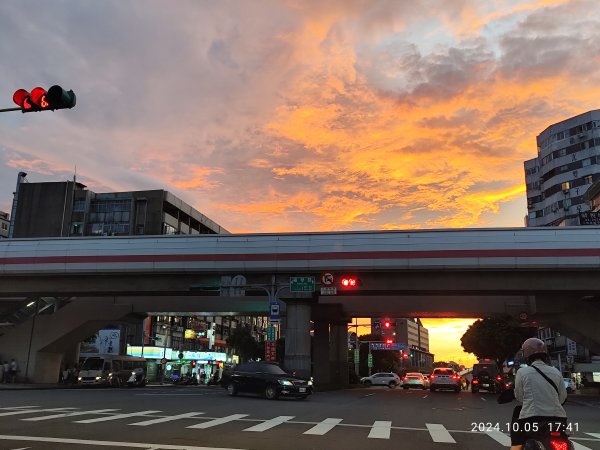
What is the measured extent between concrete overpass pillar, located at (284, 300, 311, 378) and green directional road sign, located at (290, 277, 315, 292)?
2.46m

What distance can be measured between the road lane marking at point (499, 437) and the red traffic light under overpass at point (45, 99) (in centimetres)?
1043

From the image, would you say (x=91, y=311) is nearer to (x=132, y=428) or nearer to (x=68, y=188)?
(x=132, y=428)

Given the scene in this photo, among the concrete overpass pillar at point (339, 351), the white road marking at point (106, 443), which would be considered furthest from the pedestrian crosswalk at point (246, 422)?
the concrete overpass pillar at point (339, 351)

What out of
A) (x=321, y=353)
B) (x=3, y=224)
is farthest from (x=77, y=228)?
(x=321, y=353)

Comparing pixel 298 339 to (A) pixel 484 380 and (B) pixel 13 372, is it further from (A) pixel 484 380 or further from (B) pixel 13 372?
(B) pixel 13 372

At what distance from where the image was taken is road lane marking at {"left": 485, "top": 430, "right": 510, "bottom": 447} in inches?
417

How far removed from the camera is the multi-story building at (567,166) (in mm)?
82188

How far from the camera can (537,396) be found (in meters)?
4.82

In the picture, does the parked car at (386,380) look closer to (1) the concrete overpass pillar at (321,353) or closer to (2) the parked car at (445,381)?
(1) the concrete overpass pillar at (321,353)

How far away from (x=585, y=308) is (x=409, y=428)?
26787mm

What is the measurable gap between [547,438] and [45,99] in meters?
9.14

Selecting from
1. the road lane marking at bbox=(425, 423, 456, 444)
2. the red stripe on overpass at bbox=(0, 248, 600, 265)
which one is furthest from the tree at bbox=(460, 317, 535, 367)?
the road lane marking at bbox=(425, 423, 456, 444)

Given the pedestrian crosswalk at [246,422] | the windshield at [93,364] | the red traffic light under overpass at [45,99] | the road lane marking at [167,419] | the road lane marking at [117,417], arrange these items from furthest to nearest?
1. the windshield at [93,364]
2. the road lane marking at [117,417]
3. the road lane marking at [167,419]
4. the pedestrian crosswalk at [246,422]
5. the red traffic light under overpass at [45,99]

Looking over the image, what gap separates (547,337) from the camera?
302ft
